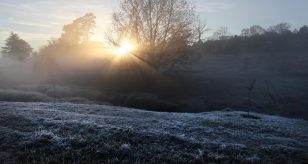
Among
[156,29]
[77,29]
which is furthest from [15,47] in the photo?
[156,29]

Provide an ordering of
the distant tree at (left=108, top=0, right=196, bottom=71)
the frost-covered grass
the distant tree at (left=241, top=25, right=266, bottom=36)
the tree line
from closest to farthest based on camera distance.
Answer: the frost-covered grass
the distant tree at (left=108, top=0, right=196, bottom=71)
the tree line
the distant tree at (left=241, top=25, right=266, bottom=36)

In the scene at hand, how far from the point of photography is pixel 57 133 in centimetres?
2008

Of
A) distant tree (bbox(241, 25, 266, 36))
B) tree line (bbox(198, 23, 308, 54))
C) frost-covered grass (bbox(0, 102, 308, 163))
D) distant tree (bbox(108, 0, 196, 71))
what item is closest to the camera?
frost-covered grass (bbox(0, 102, 308, 163))

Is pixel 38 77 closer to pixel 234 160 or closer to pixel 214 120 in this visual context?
pixel 214 120

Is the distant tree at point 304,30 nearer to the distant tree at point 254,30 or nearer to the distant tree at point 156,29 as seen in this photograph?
the distant tree at point 254,30

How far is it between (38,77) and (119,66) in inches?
996

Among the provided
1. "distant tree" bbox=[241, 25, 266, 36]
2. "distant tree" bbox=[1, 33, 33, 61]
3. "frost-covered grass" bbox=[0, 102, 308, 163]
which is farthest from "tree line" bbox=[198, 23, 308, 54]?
"frost-covered grass" bbox=[0, 102, 308, 163]

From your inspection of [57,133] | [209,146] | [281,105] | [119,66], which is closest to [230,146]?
[209,146]

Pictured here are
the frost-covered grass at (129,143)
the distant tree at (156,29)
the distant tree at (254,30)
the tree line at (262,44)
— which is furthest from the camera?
the distant tree at (254,30)

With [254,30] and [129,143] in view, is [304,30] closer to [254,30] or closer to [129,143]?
[254,30]

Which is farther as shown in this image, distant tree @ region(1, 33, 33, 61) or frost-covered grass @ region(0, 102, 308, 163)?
distant tree @ region(1, 33, 33, 61)

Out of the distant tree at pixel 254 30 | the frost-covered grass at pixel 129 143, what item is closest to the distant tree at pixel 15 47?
the distant tree at pixel 254 30

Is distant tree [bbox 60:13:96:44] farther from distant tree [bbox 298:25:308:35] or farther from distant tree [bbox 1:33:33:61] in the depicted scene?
distant tree [bbox 298:25:308:35]

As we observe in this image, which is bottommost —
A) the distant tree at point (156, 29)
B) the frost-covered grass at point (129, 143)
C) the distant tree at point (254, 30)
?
the frost-covered grass at point (129, 143)
